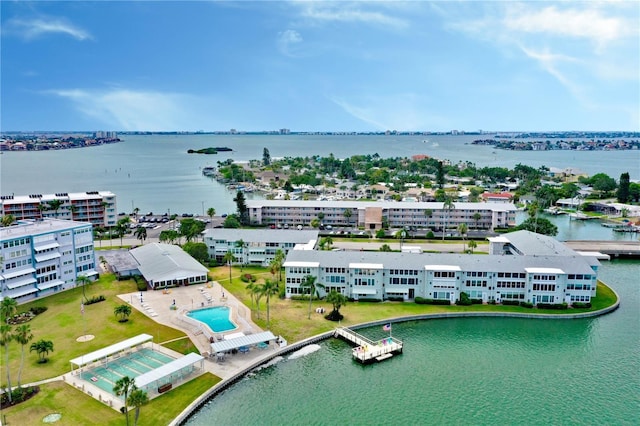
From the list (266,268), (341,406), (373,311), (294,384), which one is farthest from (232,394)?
(266,268)

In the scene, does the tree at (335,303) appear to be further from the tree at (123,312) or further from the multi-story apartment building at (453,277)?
the tree at (123,312)

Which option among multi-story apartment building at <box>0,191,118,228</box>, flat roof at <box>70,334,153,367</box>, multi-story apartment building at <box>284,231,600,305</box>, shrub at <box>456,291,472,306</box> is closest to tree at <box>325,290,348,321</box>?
multi-story apartment building at <box>284,231,600,305</box>

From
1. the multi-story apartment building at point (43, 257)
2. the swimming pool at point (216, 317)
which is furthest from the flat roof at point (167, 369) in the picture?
the multi-story apartment building at point (43, 257)

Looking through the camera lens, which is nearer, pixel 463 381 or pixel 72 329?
pixel 463 381

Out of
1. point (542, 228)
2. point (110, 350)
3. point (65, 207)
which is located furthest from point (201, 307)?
point (542, 228)

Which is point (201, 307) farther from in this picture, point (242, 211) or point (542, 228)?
point (542, 228)

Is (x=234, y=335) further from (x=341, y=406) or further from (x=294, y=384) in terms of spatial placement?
(x=341, y=406)
